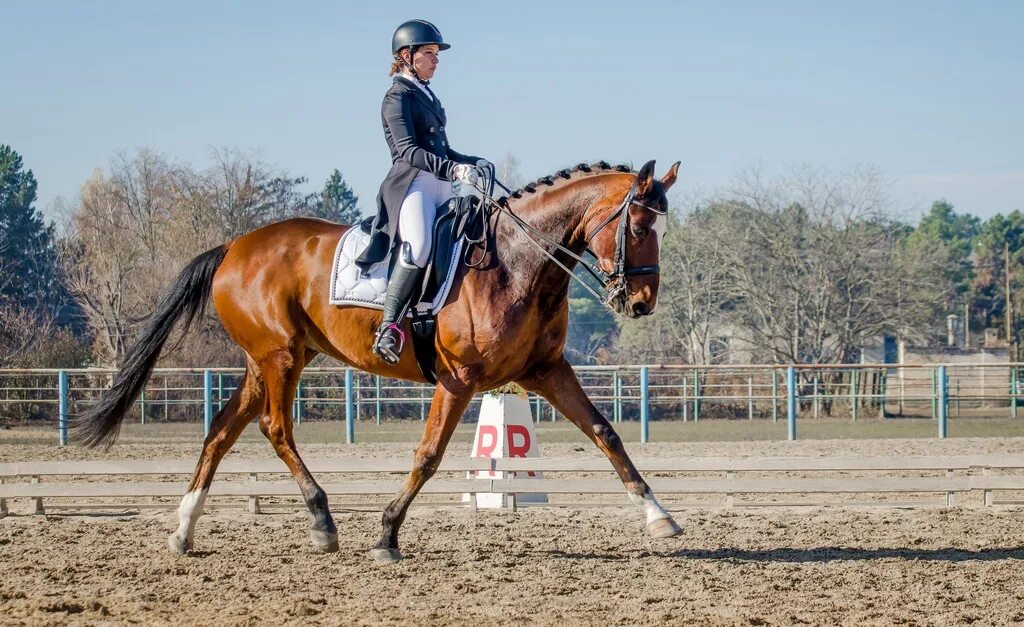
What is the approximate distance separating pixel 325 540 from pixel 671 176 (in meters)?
3.05

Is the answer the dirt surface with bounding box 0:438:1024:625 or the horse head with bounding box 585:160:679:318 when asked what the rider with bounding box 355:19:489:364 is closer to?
the horse head with bounding box 585:160:679:318

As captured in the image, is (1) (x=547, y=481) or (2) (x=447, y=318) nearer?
(2) (x=447, y=318)

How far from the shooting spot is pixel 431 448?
6508mm

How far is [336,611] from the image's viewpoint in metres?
Answer: 5.28

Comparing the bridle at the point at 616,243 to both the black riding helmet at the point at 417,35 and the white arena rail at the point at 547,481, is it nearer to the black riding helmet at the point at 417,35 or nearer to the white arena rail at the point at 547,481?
the black riding helmet at the point at 417,35

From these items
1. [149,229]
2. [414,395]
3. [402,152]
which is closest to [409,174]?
[402,152]

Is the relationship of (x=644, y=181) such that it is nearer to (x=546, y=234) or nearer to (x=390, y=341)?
(x=546, y=234)

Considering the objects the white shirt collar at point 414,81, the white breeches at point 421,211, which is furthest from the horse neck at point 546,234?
the white shirt collar at point 414,81

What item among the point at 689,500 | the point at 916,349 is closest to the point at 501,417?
the point at 689,500

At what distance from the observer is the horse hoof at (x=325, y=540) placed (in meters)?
6.94

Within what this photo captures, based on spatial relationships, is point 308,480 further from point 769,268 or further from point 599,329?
point 599,329

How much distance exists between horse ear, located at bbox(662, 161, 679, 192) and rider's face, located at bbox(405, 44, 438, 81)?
1.60 m

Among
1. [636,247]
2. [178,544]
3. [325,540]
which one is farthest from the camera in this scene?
[178,544]

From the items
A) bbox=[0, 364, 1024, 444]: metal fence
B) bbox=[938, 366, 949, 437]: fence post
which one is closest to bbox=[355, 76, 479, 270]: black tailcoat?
bbox=[0, 364, 1024, 444]: metal fence
